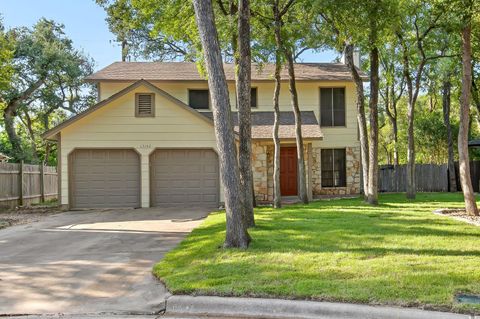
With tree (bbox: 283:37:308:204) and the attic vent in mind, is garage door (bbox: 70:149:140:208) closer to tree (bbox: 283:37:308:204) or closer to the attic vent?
the attic vent

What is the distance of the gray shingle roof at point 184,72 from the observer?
2105 cm

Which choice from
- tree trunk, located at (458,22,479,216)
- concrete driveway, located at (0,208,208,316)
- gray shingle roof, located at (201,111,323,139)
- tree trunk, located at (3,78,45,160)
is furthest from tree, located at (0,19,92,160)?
tree trunk, located at (458,22,479,216)

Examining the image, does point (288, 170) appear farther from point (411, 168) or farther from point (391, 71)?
point (391, 71)

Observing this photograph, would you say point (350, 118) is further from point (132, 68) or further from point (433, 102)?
point (433, 102)

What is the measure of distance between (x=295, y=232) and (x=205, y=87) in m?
12.7

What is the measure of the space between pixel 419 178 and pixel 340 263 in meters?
21.1

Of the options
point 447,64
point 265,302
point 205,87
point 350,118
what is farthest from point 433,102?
point 265,302

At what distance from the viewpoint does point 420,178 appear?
1031 inches

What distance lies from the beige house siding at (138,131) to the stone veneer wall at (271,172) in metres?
2.41

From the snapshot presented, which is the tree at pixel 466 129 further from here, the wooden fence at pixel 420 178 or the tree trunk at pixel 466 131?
the wooden fence at pixel 420 178

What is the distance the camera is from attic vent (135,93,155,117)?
58.9 ft

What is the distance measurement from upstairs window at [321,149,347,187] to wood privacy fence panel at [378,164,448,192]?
535cm

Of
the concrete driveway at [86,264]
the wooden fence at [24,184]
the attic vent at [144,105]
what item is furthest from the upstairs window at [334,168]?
the wooden fence at [24,184]

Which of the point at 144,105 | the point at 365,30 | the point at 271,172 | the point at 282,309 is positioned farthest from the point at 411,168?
the point at 282,309
